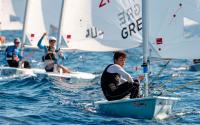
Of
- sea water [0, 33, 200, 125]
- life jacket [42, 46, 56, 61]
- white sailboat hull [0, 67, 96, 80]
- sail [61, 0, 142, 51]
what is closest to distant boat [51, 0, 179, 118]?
sail [61, 0, 142, 51]

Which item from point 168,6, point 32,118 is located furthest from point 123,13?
point 32,118

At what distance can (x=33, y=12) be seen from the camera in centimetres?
2569

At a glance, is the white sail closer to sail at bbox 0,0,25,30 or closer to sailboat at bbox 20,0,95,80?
sailboat at bbox 20,0,95,80

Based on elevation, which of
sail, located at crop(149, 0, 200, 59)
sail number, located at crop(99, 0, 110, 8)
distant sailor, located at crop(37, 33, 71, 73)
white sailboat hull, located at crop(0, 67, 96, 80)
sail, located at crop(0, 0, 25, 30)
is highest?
sail, located at crop(0, 0, 25, 30)

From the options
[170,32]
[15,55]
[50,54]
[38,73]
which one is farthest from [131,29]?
[15,55]

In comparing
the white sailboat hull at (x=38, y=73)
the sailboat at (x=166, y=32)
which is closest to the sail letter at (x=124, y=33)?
the white sailboat hull at (x=38, y=73)

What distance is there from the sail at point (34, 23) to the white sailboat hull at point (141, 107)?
12901mm

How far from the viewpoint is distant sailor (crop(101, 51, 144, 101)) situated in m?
12.7

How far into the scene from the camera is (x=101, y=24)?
1981 cm

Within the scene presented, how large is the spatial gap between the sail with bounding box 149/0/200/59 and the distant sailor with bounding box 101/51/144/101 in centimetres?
120

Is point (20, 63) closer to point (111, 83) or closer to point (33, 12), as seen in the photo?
point (33, 12)

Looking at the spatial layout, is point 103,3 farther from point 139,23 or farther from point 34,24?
point 34,24

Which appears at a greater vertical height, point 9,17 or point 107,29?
point 9,17

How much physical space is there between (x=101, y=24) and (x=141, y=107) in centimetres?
793
